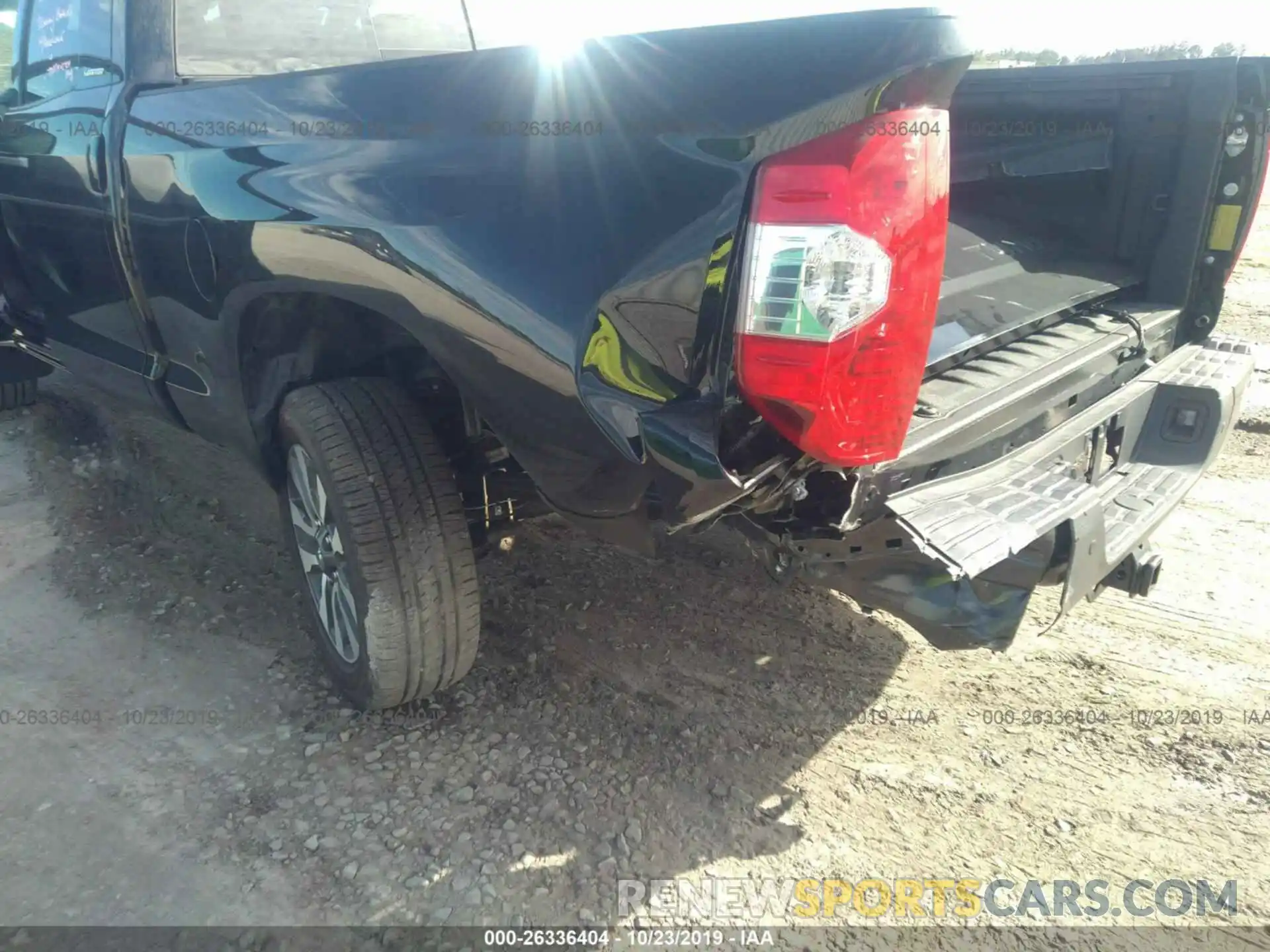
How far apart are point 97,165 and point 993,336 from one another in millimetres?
2680

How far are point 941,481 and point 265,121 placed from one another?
1813 millimetres

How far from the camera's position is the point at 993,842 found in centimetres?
221

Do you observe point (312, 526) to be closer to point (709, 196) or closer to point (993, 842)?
point (709, 196)

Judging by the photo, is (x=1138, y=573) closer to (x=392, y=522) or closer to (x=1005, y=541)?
(x=1005, y=541)

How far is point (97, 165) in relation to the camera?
Result: 2.77 meters

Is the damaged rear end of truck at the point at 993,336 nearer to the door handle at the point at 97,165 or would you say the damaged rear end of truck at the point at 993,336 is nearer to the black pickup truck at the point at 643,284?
the black pickup truck at the point at 643,284

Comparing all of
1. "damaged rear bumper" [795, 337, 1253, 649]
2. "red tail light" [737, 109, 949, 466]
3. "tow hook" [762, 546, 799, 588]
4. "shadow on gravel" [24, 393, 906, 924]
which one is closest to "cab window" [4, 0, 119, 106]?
"shadow on gravel" [24, 393, 906, 924]

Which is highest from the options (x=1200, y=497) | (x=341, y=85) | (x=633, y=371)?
(x=341, y=85)

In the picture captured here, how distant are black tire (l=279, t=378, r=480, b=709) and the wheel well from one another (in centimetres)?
7

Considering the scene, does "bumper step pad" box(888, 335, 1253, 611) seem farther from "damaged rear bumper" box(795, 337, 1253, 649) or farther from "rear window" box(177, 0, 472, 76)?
"rear window" box(177, 0, 472, 76)

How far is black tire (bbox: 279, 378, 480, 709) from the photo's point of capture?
7.48 ft

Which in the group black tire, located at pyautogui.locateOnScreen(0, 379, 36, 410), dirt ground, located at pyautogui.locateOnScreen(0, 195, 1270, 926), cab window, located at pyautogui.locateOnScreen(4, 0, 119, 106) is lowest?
dirt ground, located at pyautogui.locateOnScreen(0, 195, 1270, 926)

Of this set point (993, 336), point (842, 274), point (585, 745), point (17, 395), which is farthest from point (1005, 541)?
point (17, 395)

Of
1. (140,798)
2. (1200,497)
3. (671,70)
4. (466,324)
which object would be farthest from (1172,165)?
(140,798)
